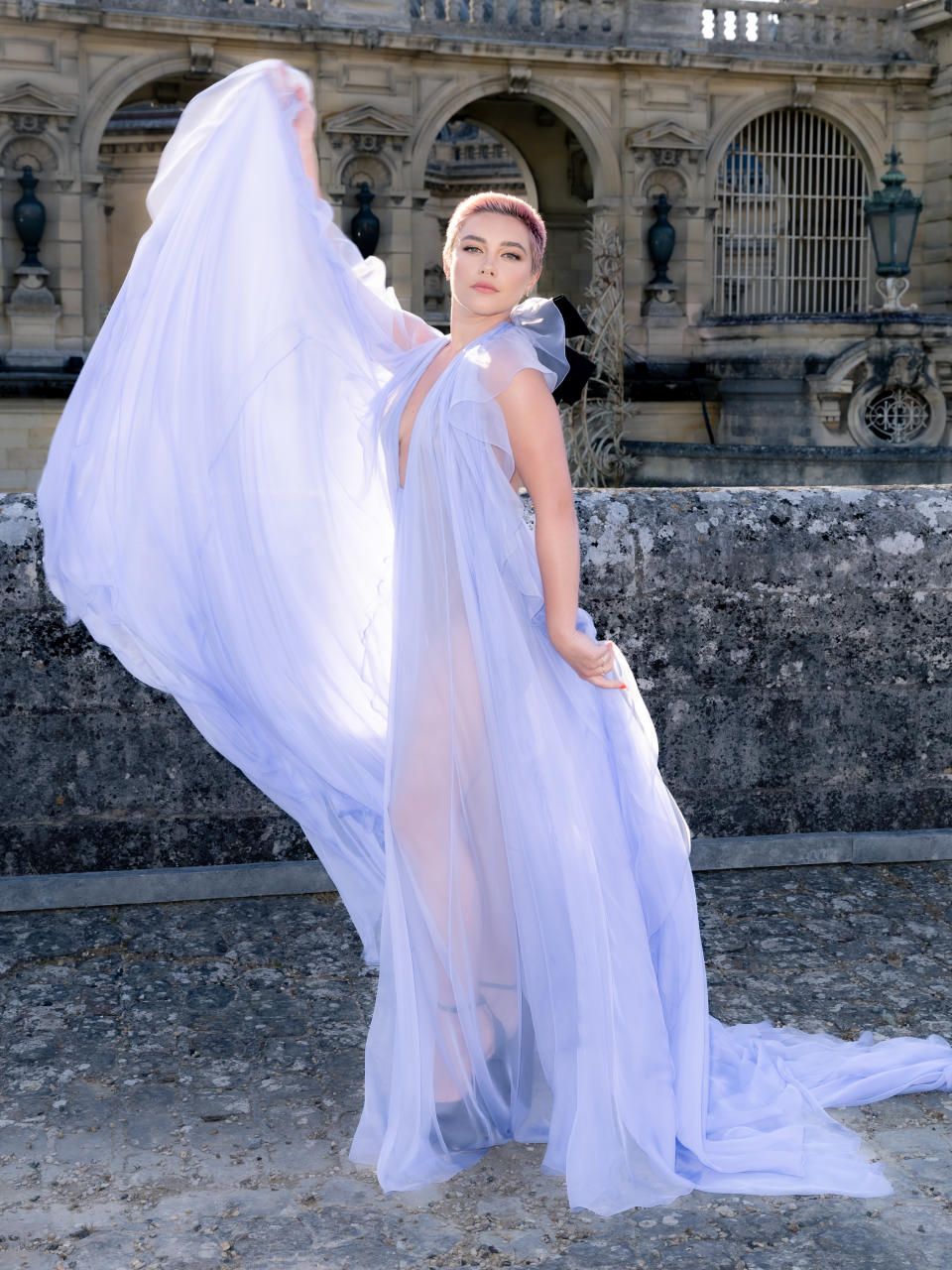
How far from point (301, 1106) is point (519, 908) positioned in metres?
0.62

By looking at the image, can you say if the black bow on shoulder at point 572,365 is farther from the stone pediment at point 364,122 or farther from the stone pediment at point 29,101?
the stone pediment at point 364,122

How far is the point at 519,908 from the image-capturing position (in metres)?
2.81

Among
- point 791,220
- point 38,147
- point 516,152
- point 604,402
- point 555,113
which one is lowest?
point 604,402

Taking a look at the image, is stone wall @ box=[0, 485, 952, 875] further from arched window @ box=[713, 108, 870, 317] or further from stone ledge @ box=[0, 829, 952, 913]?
arched window @ box=[713, 108, 870, 317]

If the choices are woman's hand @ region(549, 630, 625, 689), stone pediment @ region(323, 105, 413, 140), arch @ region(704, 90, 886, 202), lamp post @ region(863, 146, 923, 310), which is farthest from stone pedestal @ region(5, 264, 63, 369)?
woman's hand @ region(549, 630, 625, 689)

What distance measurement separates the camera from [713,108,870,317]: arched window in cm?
2294

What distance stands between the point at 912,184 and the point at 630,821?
73.4 ft

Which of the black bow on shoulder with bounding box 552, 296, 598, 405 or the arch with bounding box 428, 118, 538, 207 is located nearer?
the black bow on shoulder with bounding box 552, 296, 598, 405

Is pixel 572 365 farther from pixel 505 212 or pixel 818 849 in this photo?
pixel 818 849

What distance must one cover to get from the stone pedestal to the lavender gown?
1669 cm

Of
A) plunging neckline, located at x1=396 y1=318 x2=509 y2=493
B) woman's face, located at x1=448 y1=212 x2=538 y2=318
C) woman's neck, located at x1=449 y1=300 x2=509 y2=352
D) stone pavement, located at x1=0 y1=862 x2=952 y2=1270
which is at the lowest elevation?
stone pavement, located at x1=0 y1=862 x2=952 y2=1270

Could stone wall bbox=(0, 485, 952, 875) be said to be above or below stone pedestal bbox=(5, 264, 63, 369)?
below

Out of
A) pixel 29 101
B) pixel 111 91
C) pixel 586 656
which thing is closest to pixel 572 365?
Answer: pixel 586 656

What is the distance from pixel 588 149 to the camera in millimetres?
21516
